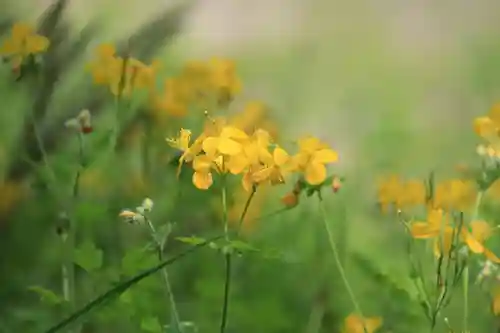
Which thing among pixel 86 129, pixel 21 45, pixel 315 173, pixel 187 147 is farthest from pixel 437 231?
pixel 21 45

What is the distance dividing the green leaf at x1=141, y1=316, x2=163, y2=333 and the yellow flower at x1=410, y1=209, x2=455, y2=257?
0.79ft

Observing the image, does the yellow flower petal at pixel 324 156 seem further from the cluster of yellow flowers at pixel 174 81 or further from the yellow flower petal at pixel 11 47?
the yellow flower petal at pixel 11 47

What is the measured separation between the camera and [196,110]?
93cm

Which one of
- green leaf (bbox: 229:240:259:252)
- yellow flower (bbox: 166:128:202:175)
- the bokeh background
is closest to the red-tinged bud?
the bokeh background

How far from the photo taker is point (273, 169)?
68cm

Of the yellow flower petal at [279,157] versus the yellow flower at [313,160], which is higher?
the yellow flower petal at [279,157]

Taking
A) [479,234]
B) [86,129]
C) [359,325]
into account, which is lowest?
[359,325]

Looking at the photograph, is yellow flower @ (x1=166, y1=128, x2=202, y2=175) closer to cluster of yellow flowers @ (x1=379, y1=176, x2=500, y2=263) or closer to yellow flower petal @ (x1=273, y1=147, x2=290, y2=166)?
yellow flower petal @ (x1=273, y1=147, x2=290, y2=166)

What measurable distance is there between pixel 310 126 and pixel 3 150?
366mm

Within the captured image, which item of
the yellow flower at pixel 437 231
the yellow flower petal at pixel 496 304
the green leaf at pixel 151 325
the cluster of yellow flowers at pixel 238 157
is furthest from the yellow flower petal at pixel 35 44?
the yellow flower petal at pixel 496 304

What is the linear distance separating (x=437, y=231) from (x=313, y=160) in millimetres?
128

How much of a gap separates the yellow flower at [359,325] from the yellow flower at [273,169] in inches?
7.2

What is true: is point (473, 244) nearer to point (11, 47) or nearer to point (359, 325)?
point (359, 325)

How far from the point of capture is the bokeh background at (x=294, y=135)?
2.85 feet
